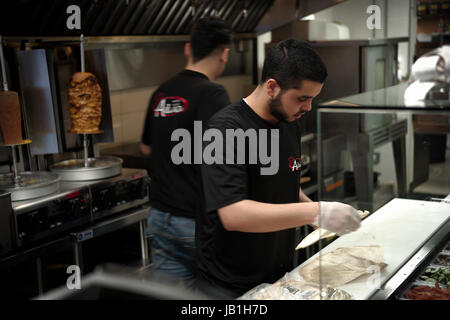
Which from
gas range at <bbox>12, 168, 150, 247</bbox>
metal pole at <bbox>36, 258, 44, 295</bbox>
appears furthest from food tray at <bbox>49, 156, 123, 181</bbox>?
metal pole at <bbox>36, 258, 44, 295</bbox>

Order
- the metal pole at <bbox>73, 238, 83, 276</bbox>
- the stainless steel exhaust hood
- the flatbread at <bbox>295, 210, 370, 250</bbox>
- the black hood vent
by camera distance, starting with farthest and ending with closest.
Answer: the stainless steel exhaust hood, the black hood vent, the metal pole at <bbox>73, 238, 83, 276</bbox>, the flatbread at <bbox>295, 210, 370, 250</bbox>

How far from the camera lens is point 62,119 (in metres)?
3.00

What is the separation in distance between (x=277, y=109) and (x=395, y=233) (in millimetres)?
488

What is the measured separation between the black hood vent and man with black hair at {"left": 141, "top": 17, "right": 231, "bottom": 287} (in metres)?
1.00

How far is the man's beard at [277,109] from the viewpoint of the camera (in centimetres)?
153

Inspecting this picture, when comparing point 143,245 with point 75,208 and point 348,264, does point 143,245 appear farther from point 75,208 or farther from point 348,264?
point 348,264

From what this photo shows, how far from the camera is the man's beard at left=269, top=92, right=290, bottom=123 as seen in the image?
153cm

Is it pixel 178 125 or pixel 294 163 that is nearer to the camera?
pixel 294 163

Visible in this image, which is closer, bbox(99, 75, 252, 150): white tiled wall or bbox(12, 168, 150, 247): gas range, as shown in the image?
bbox(12, 168, 150, 247): gas range

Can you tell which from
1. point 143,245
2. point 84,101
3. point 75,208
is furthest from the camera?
point 143,245

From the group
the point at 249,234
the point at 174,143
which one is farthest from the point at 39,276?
the point at 249,234

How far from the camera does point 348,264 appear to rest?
56.6 inches

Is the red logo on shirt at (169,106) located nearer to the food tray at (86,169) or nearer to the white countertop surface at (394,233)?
the food tray at (86,169)

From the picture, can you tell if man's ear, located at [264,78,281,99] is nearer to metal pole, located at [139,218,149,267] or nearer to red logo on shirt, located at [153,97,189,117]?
red logo on shirt, located at [153,97,189,117]
